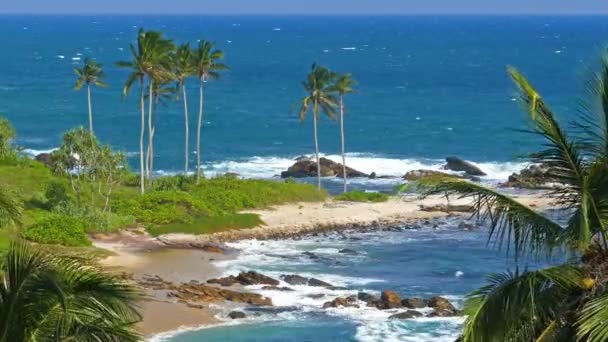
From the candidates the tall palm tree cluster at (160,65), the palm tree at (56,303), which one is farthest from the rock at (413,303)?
the palm tree at (56,303)

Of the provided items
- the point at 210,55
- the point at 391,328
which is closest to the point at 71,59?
the point at 210,55

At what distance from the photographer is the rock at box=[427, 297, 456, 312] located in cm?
4056

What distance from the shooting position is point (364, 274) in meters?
47.4

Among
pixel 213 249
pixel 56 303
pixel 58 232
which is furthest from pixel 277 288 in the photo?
pixel 56 303

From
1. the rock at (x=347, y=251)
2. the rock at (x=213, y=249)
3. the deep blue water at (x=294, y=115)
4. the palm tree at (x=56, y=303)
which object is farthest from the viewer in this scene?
the deep blue water at (x=294, y=115)

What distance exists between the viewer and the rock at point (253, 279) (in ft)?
144

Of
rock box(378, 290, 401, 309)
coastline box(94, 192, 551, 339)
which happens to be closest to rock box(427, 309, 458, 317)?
rock box(378, 290, 401, 309)

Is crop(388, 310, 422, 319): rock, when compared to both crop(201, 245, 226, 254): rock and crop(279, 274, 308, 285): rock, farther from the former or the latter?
crop(201, 245, 226, 254): rock

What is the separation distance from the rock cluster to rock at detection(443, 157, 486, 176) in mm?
6752

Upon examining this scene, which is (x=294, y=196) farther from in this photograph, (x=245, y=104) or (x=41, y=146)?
(x=245, y=104)

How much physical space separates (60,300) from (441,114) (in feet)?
358

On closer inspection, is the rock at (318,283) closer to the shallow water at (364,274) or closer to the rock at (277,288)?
the shallow water at (364,274)

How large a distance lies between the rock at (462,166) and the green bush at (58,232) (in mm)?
36235

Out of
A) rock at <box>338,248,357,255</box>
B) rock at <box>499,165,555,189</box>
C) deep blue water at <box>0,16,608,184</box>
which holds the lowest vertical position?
deep blue water at <box>0,16,608,184</box>
